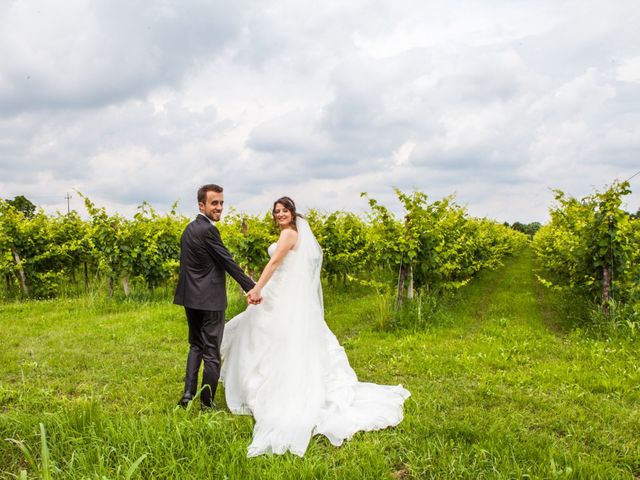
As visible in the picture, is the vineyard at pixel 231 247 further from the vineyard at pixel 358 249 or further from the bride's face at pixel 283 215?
the bride's face at pixel 283 215

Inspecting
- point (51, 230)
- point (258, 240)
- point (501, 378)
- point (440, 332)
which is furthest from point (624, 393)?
point (51, 230)

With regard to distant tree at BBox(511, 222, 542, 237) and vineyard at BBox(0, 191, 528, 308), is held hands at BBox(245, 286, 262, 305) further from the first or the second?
distant tree at BBox(511, 222, 542, 237)

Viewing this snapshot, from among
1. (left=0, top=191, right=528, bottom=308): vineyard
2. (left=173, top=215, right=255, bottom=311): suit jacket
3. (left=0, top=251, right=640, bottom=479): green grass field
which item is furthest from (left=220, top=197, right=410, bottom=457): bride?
(left=0, top=191, right=528, bottom=308): vineyard

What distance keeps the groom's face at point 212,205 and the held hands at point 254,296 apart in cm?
76

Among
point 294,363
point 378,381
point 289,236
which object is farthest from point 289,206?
point 378,381

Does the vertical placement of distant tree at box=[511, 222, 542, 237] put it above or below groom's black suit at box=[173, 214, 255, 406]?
above

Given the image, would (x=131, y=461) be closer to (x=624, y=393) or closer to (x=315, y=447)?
(x=315, y=447)

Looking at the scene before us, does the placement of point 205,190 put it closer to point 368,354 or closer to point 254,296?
point 254,296

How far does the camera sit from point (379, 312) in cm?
795

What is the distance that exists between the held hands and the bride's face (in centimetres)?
72

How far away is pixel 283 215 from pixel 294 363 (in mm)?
1451

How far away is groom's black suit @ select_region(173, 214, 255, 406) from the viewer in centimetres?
429

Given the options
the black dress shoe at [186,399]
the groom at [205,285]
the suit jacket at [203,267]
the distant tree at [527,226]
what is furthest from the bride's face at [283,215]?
the distant tree at [527,226]

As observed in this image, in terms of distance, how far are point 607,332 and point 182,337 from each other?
6.57m
